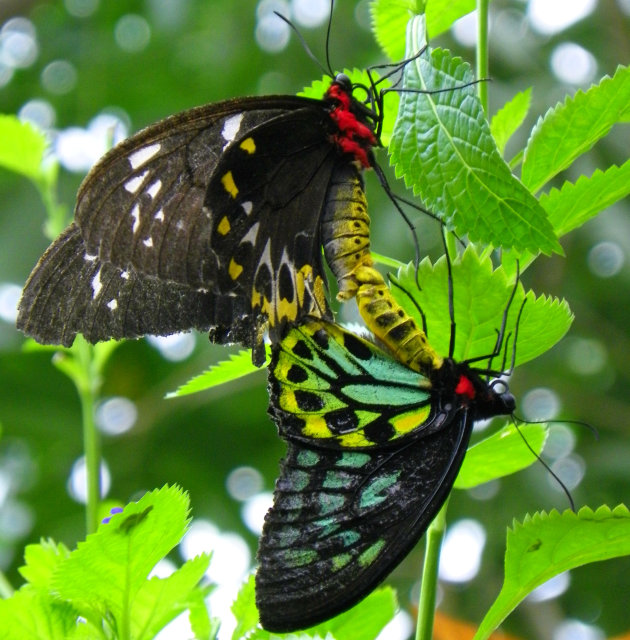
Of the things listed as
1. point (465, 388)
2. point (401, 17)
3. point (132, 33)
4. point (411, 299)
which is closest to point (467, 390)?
point (465, 388)

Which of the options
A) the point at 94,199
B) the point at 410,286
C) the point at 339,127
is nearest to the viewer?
the point at 410,286

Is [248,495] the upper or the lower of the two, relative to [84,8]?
lower

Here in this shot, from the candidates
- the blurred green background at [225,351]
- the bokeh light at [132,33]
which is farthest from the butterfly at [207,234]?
the bokeh light at [132,33]

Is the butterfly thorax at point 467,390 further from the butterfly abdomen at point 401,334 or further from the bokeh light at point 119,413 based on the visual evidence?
the bokeh light at point 119,413

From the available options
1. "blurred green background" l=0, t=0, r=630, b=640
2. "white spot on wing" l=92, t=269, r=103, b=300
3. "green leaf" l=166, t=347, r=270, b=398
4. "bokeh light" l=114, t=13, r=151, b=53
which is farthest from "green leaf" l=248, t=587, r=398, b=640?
"bokeh light" l=114, t=13, r=151, b=53

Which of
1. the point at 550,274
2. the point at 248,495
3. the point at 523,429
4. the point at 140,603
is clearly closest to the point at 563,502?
the point at 550,274

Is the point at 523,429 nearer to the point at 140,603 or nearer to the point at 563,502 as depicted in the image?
the point at 140,603
